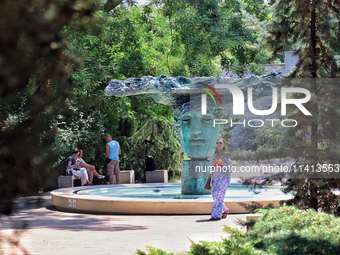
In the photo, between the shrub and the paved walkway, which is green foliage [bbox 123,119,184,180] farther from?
the shrub

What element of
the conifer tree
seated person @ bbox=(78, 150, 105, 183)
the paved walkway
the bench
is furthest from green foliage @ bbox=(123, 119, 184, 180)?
the conifer tree

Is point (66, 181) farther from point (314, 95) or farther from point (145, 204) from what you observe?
point (314, 95)

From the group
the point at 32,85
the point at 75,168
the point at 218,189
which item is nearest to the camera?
the point at 32,85

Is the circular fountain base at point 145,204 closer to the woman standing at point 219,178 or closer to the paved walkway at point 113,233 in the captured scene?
the paved walkway at point 113,233

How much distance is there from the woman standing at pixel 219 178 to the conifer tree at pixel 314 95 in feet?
11.2

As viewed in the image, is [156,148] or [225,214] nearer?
[225,214]

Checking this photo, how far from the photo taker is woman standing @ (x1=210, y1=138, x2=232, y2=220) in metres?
9.84

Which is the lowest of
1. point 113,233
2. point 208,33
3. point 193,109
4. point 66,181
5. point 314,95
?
point 113,233

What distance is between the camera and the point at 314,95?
19.7 ft

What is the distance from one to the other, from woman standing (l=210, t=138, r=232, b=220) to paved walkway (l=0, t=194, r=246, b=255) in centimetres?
25

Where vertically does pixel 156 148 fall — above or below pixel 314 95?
below

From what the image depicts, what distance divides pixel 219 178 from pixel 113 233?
263cm

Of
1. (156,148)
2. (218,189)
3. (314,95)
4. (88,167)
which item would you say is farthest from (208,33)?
(314,95)

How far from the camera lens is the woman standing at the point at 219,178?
9.84 metres
